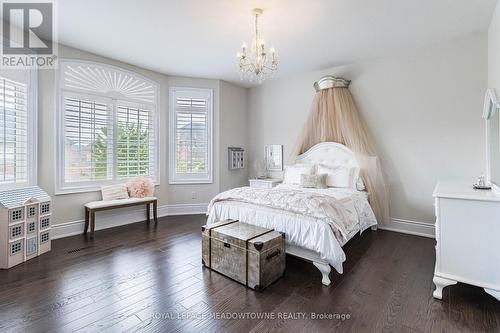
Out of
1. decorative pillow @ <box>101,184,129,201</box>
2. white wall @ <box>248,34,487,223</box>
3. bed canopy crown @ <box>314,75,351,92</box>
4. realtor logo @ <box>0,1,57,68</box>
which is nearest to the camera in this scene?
realtor logo @ <box>0,1,57,68</box>

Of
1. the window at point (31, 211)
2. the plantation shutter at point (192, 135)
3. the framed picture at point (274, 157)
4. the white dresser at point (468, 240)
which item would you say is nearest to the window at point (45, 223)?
the window at point (31, 211)

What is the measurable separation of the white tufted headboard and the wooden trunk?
2.22 m

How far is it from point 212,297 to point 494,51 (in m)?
3.97

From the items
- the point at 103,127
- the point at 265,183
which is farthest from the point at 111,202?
the point at 265,183

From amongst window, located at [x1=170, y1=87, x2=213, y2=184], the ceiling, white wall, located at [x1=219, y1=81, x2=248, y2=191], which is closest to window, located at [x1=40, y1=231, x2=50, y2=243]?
window, located at [x1=170, y1=87, x2=213, y2=184]

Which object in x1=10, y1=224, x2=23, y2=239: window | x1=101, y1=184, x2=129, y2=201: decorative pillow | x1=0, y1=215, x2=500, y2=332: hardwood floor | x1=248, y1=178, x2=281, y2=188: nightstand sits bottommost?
x1=0, y1=215, x2=500, y2=332: hardwood floor

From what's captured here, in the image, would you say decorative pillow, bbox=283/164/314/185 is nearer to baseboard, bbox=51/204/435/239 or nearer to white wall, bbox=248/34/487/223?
white wall, bbox=248/34/487/223

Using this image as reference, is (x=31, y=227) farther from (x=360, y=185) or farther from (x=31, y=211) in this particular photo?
(x=360, y=185)

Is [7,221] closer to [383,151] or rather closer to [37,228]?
[37,228]

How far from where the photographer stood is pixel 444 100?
11.4 ft

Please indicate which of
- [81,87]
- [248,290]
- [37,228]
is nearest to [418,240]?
[248,290]

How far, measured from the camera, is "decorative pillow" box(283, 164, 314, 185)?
13.7ft

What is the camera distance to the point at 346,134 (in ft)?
13.4

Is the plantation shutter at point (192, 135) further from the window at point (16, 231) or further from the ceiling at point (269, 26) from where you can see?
the window at point (16, 231)
